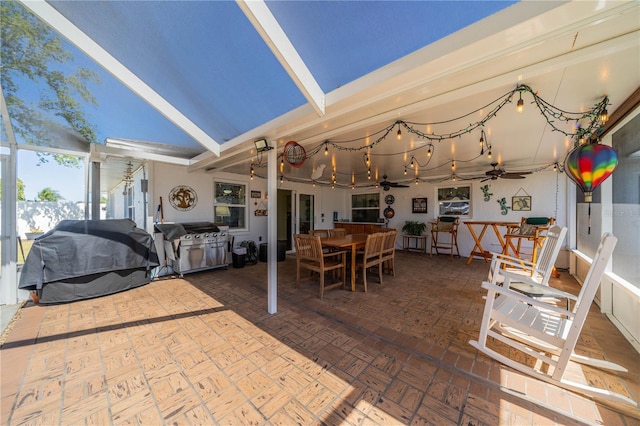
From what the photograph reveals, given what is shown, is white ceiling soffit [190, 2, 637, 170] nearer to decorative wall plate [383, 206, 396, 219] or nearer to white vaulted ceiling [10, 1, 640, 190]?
white vaulted ceiling [10, 1, 640, 190]

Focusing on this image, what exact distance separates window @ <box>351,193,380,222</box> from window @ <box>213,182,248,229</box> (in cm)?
468

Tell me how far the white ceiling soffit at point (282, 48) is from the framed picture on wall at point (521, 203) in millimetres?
6325

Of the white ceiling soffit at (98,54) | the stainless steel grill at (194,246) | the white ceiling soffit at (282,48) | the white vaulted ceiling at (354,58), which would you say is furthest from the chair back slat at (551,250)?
the stainless steel grill at (194,246)

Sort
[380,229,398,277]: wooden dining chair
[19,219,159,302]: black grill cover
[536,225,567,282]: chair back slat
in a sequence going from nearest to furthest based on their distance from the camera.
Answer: [536,225,567,282]: chair back slat
[19,219,159,302]: black grill cover
[380,229,398,277]: wooden dining chair

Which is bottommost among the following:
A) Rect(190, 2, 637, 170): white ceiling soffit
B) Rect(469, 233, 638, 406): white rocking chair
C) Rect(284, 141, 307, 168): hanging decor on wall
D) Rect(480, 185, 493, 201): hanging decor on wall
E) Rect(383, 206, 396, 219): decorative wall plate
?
Rect(469, 233, 638, 406): white rocking chair

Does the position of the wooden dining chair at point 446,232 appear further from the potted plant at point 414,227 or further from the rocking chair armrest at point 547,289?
the rocking chair armrest at point 547,289

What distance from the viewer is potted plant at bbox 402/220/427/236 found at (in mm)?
7195

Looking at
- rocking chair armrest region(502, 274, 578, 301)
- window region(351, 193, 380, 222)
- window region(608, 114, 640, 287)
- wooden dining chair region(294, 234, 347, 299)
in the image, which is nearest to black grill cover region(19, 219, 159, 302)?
wooden dining chair region(294, 234, 347, 299)

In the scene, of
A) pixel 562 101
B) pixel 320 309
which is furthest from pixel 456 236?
pixel 320 309

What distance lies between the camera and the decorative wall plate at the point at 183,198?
493 cm

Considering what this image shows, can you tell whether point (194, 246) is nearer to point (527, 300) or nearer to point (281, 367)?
point (281, 367)

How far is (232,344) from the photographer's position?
2242mm

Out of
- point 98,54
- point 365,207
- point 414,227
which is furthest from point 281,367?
point 365,207

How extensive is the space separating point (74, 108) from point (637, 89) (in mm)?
6725
